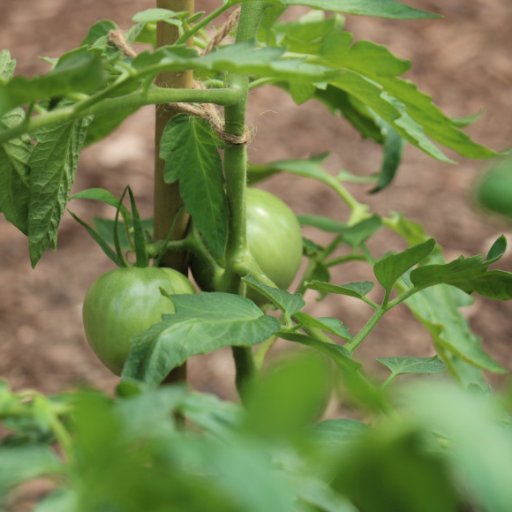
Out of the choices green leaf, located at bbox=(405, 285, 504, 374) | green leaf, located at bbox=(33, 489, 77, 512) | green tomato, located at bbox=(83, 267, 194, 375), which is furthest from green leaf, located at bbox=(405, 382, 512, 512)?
green leaf, located at bbox=(405, 285, 504, 374)

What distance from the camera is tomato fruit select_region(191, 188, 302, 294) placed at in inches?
28.7

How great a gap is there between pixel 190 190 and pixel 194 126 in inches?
1.9

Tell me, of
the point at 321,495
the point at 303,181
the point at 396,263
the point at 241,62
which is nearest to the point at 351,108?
the point at 396,263

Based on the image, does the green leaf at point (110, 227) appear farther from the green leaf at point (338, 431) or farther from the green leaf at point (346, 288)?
the green leaf at point (338, 431)

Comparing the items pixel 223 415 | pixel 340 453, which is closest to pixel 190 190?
pixel 223 415

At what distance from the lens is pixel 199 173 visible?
65 centimetres

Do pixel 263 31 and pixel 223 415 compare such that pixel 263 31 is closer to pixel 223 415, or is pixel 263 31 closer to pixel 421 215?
pixel 223 415

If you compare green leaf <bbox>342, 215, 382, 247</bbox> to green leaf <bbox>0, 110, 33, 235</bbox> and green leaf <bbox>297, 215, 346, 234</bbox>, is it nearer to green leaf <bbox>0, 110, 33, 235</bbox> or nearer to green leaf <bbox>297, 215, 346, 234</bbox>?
green leaf <bbox>297, 215, 346, 234</bbox>

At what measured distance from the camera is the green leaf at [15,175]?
591 mm

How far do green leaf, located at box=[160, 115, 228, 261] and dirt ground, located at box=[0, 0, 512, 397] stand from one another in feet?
2.00

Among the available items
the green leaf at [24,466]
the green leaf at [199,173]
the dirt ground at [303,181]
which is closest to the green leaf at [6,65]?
the green leaf at [199,173]

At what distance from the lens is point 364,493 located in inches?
9.5

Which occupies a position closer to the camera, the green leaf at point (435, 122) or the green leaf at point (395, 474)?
the green leaf at point (395, 474)

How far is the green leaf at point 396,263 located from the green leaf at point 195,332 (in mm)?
90
